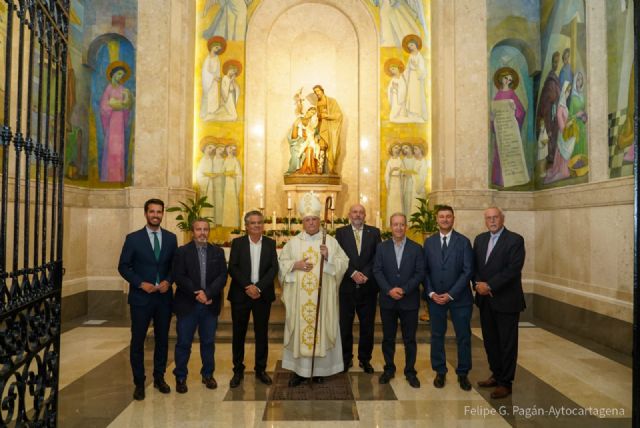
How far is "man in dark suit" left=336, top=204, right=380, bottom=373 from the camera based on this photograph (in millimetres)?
5633

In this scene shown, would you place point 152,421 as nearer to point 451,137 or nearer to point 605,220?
point 605,220

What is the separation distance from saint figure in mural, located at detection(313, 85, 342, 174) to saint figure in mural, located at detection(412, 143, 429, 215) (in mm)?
1817

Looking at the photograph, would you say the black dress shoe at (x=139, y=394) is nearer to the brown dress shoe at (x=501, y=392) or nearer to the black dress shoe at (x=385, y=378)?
the black dress shoe at (x=385, y=378)

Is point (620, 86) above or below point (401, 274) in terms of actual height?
above

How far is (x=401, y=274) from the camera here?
5.16 metres

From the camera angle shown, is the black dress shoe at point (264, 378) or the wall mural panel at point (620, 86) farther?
the wall mural panel at point (620, 86)

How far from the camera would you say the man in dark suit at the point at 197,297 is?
4898 mm

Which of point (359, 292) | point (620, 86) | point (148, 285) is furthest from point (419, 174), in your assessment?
point (148, 285)

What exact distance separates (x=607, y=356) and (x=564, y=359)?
2.10 ft

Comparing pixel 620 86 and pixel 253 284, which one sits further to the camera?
pixel 620 86

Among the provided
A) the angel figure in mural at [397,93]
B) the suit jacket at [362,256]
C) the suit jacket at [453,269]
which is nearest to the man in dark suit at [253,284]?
the suit jacket at [362,256]

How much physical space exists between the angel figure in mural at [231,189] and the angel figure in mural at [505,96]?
5503mm

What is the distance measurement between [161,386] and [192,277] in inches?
44.1

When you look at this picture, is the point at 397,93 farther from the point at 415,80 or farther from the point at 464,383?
the point at 464,383
